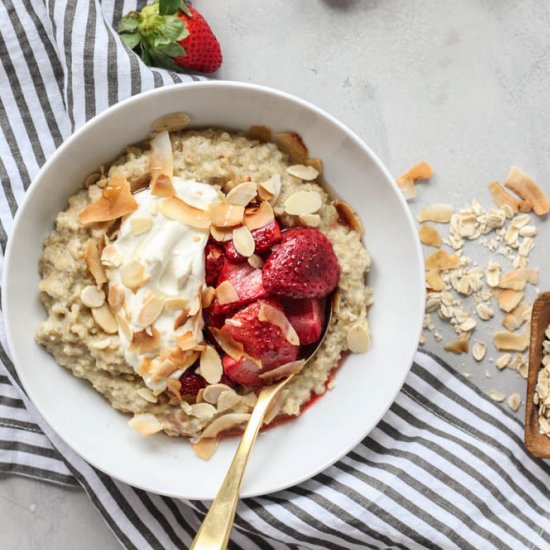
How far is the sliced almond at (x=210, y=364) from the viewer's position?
5.77 feet

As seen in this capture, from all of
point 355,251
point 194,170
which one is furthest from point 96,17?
point 355,251

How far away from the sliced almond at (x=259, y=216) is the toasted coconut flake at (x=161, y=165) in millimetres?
185

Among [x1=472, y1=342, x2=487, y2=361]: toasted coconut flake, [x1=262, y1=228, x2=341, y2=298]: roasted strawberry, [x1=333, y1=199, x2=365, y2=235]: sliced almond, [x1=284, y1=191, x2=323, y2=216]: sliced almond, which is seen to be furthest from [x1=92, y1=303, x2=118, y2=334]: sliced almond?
[x1=472, y1=342, x2=487, y2=361]: toasted coconut flake

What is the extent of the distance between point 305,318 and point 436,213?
0.56 meters

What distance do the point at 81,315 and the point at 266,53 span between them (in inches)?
35.6

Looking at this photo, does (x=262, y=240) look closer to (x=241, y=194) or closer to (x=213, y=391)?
(x=241, y=194)

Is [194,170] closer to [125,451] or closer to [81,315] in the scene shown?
[81,315]

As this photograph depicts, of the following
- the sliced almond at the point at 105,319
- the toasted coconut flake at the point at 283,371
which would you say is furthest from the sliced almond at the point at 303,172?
the sliced almond at the point at 105,319

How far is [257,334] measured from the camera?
5.68 ft

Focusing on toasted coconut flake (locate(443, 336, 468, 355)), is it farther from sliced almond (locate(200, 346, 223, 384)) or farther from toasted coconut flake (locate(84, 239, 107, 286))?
toasted coconut flake (locate(84, 239, 107, 286))

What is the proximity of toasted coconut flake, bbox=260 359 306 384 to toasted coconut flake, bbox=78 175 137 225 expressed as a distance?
50cm

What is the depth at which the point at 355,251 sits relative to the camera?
1.83m

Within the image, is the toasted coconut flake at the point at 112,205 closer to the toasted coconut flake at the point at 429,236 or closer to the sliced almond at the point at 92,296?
the sliced almond at the point at 92,296

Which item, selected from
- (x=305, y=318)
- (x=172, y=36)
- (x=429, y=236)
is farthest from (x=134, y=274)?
(x=429, y=236)
